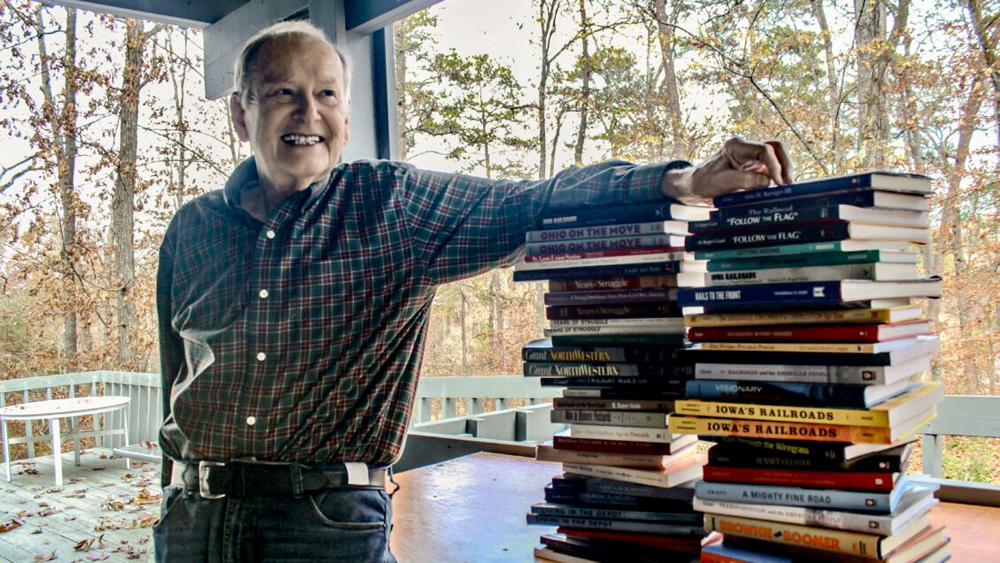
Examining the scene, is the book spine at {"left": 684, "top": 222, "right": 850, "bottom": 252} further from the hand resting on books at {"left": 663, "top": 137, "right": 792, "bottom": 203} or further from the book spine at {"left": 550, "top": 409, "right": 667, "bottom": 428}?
the book spine at {"left": 550, "top": 409, "right": 667, "bottom": 428}

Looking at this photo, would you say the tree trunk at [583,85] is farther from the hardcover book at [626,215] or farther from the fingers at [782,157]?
the fingers at [782,157]

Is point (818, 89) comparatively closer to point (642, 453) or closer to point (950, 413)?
point (950, 413)

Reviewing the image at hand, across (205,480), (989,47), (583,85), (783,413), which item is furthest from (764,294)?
(583,85)

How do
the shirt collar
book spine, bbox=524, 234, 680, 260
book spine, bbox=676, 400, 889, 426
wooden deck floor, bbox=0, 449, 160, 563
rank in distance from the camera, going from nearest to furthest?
book spine, bbox=676, 400, 889, 426 < book spine, bbox=524, 234, 680, 260 < the shirt collar < wooden deck floor, bbox=0, 449, 160, 563

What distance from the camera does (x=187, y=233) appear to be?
1616 mm

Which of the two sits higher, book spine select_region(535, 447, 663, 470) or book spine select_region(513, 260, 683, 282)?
book spine select_region(513, 260, 683, 282)

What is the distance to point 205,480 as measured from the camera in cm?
140

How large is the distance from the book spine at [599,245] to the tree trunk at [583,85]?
5126mm

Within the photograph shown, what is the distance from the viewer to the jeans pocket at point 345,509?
1358 millimetres

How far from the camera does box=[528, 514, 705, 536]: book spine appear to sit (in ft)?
3.47

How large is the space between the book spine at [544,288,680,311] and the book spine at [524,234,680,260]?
6 centimetres

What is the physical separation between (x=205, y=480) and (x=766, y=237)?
110 centimetres

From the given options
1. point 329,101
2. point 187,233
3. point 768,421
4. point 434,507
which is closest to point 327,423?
point 434,507

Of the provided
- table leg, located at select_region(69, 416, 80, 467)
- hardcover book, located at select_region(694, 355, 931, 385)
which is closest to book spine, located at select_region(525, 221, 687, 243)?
hardcover book, located at select_region(694, 355, 931, 385)
